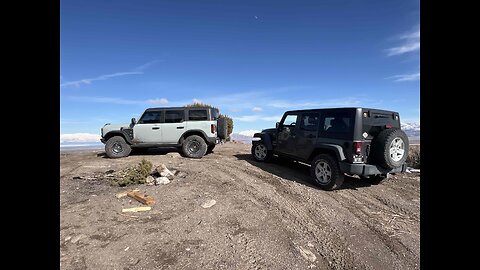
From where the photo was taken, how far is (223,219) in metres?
4.70

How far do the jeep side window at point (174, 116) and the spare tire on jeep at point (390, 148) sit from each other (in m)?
7.22

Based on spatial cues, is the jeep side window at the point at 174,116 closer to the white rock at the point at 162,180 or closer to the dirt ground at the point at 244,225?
the dirt ground at the point at 244,225

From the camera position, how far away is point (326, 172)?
647 cm

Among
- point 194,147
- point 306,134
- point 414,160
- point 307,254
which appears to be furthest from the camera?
point 194,147

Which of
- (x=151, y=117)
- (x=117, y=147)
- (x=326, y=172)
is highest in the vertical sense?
(x=151, y=117)

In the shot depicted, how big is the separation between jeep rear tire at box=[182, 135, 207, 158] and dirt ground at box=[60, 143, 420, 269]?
3.04 meters

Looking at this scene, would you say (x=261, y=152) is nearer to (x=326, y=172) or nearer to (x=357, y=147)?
(x=326, y=172)

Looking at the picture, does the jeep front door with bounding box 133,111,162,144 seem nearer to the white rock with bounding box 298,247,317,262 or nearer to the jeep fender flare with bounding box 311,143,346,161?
the jeep fender flare with bounding box 311,143,346,161

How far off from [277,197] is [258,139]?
3.73 meters

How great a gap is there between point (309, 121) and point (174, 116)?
5.67 meters

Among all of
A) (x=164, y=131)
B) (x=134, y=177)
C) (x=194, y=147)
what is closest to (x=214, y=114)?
(x=194, y=147)

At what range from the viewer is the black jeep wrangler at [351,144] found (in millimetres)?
5914
